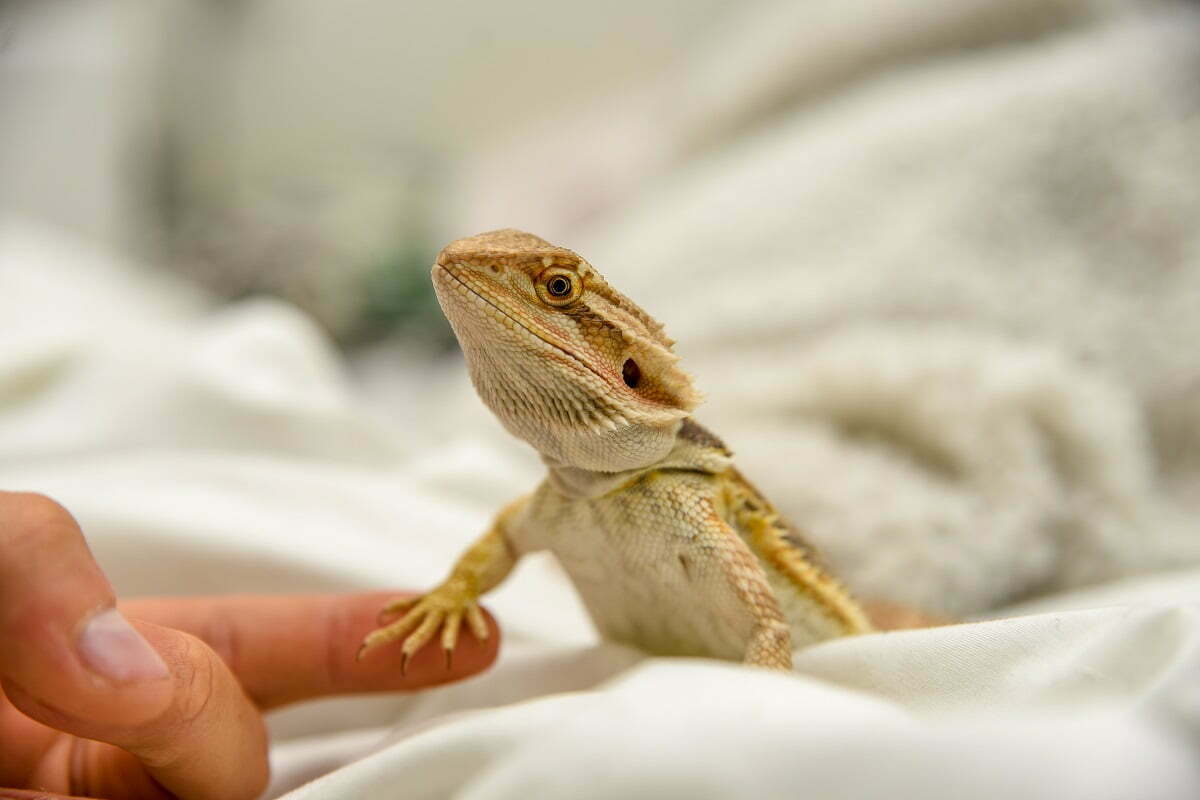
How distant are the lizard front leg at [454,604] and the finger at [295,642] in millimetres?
34

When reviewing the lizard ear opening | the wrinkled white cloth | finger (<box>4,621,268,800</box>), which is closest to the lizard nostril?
the lizard ear opening

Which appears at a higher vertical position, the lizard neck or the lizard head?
the lizard head

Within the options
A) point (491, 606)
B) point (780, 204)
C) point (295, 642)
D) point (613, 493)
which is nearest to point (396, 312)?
point (780, 204)

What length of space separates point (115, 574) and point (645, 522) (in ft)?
1.99

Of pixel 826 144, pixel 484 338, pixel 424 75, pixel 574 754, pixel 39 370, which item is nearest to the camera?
pixel 574 754

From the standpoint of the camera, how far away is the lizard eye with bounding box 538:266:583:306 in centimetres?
59

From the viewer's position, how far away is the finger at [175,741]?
0.49m

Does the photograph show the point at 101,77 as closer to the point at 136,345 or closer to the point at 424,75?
the point at 424,75

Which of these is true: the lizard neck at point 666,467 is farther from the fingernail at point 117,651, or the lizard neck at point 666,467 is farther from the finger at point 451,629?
the fingernail at point 117,651

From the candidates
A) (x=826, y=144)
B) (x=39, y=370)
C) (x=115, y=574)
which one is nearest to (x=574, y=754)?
(x=115, y=574)

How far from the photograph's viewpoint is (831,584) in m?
0.72

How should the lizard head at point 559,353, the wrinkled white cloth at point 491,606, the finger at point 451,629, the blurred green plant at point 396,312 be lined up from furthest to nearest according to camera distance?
the blurred green plant at point 396,312
the finger at point 451,629
the lizard head at point 559,353
the wrinkled white cloth at point 491,606

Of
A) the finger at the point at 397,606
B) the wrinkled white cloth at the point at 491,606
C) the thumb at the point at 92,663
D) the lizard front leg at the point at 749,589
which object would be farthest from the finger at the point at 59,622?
the lizard front leg at the point at 749,589

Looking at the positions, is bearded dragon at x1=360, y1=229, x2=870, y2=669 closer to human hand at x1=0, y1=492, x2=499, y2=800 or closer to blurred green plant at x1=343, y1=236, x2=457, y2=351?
human hand at x1=0, y1=492, x2=499, y2=800
